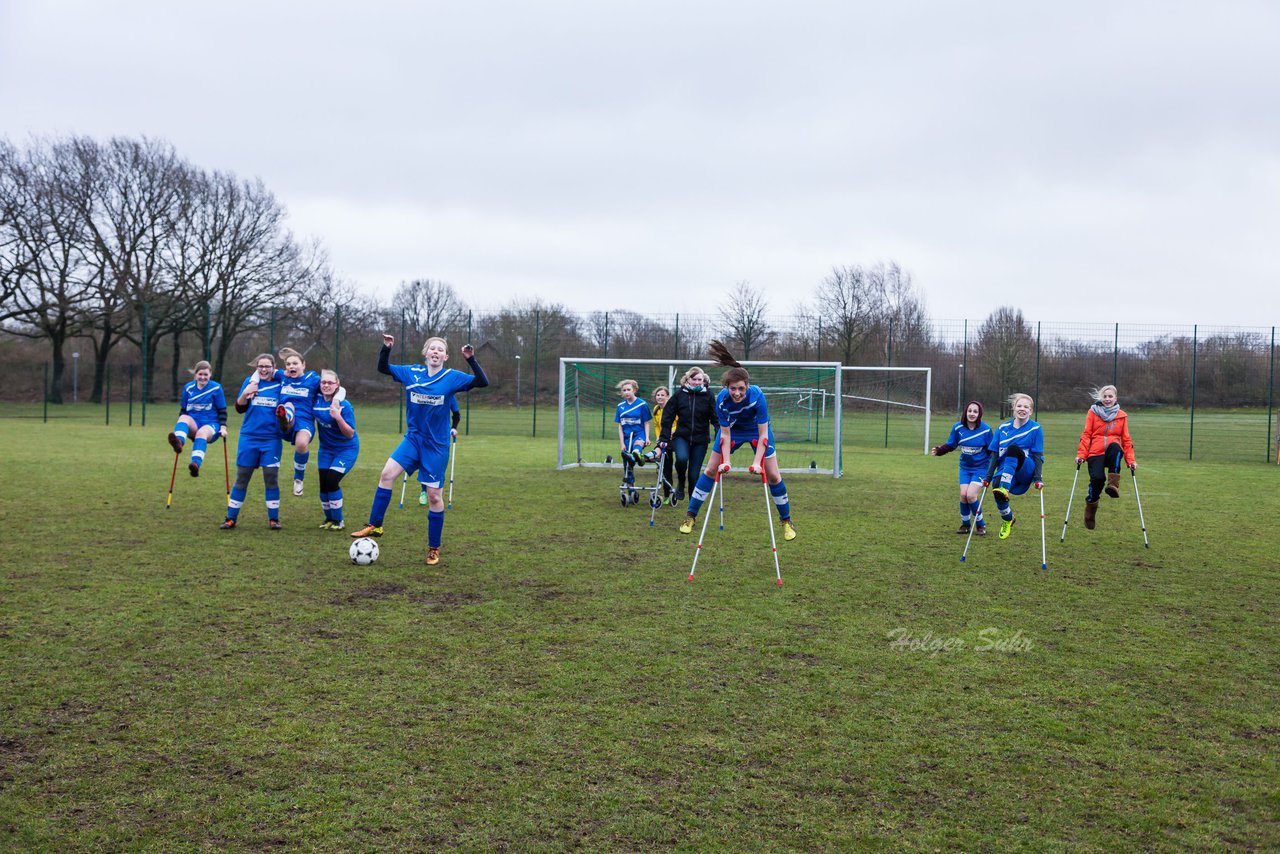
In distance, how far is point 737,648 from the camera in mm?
6141

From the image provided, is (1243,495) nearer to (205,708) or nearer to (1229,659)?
(1229,659)

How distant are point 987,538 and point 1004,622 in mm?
4222

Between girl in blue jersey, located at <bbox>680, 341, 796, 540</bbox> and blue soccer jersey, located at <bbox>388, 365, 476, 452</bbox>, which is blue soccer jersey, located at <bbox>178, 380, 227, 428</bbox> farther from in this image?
girl in blue jersey, located at <bbox>680, 341, 796, 540</bbox>

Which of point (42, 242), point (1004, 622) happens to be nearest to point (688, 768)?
point (1004, 622)

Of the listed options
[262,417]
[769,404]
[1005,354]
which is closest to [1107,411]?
[262,417]

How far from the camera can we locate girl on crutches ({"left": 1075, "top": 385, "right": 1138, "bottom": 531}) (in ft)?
36.2

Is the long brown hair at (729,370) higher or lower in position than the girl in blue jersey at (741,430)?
higher

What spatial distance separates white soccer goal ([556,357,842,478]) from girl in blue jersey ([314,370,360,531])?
33.4ft

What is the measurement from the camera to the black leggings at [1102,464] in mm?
11133

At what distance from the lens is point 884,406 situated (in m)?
30.7

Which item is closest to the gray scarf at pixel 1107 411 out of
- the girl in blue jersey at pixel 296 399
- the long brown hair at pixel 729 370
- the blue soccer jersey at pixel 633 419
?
the long brown hair at pixel 729 370

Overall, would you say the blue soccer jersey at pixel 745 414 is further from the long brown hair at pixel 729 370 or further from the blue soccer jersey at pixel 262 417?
the blue soccer jersey at pixel 262 417

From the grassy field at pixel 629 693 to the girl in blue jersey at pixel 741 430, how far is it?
57 cm

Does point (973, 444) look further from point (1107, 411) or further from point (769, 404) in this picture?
point (769, 404)
